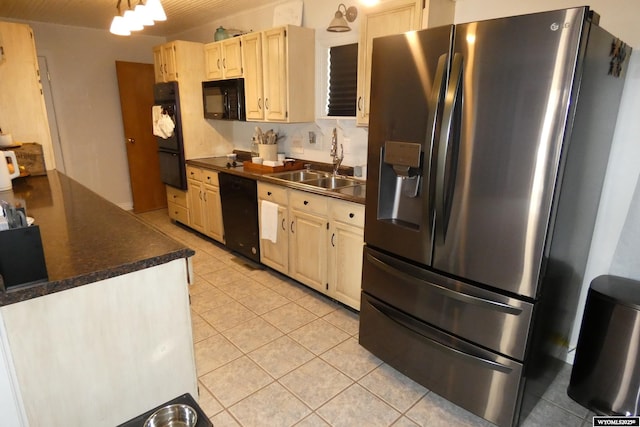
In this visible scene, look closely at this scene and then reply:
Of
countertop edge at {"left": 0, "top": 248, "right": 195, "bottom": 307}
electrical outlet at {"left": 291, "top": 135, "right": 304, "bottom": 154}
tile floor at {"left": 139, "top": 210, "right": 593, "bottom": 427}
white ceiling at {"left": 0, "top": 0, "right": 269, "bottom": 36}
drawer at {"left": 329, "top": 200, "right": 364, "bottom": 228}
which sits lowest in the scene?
tile floor at {"left": 139, "top": 210, "right": 593, "bottom": 427}

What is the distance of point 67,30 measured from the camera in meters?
A: 4.57

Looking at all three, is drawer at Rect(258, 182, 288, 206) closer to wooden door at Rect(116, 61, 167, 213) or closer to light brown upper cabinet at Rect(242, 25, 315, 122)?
light brown upper cabinet at Rect(242, 25, 315, 122)

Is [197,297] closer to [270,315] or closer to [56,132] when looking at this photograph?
[270,315]

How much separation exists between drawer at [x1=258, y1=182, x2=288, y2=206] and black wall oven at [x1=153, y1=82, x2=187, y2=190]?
1538 mm

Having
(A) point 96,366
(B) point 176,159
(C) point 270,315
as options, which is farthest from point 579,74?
(B) point 176,159

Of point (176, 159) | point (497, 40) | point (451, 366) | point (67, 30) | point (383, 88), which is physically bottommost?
point (451, 366)

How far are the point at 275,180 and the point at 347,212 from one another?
812 millimetres

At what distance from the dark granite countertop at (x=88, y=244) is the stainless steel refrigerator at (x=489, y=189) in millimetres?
1086

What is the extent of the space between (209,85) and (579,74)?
12.2 feet

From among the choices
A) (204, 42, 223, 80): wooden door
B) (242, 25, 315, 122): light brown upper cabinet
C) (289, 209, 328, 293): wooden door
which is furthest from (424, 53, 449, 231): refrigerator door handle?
(204, 42, 223, 80): wooden door

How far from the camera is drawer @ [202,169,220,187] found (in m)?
3.86

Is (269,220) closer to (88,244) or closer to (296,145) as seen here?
(296,145)

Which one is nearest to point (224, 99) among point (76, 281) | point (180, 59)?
point (180, 59)

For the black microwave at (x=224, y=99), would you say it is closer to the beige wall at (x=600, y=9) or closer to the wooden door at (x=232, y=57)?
the wooden door at (x=232, y=57)
